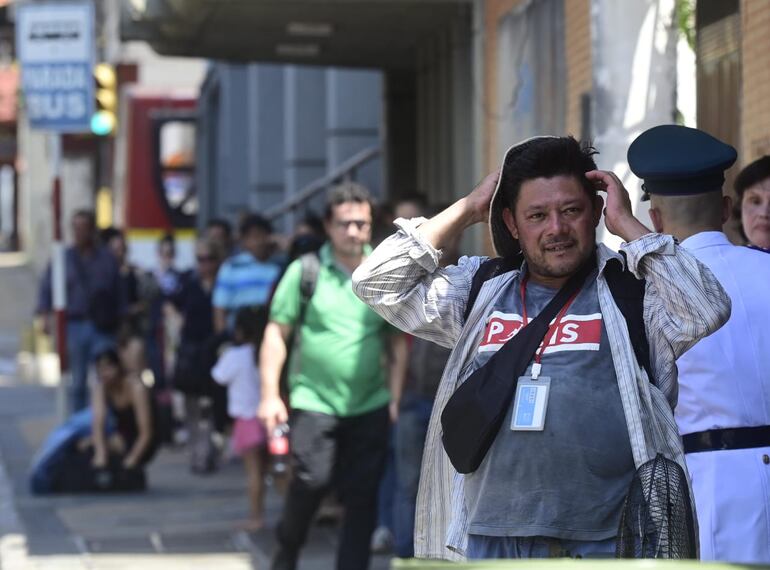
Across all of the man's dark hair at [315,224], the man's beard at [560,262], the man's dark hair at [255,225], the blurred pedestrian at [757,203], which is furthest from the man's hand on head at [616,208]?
the man's dark hair at [255,225]

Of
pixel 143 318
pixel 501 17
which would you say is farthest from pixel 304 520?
pixel 143 318

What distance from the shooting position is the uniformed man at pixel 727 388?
4805 millimetres

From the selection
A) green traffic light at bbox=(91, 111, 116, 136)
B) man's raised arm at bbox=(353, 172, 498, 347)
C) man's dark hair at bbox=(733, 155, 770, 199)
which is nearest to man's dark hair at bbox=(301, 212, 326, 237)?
green traffic light at bbox=(91, 111, 116, 136)

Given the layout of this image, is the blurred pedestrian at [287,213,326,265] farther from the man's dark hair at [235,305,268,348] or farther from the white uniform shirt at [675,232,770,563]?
the white uniform shirt at [675,232,770,563]

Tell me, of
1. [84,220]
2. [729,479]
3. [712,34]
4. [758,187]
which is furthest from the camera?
[84,220]

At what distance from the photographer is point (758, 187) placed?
5.64m

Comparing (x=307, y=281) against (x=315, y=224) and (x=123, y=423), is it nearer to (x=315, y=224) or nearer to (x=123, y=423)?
(x=315, y=224)

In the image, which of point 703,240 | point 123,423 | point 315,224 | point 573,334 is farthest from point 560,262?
point 123,423

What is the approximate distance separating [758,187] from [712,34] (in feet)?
10.6

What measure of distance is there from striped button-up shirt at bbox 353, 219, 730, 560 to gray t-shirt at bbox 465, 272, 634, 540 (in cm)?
4

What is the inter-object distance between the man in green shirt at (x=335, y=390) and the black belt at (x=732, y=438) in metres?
3.26

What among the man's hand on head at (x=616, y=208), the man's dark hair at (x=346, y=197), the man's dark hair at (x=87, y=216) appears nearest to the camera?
the man's hand on head at (x=616, y=208)

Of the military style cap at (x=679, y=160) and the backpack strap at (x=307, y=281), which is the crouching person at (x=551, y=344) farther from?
the backpack strap at (x=307, y=281)

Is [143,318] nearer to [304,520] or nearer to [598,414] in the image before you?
[304,520]
